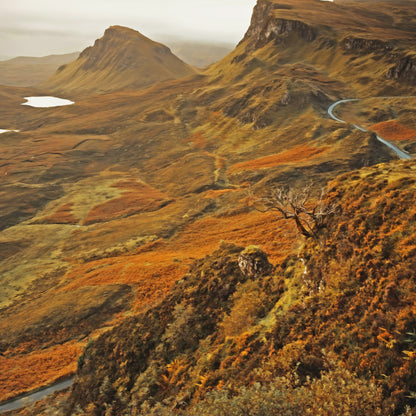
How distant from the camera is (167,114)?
617ft

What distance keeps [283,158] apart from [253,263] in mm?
80007

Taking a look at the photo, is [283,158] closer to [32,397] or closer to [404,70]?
[404,70]

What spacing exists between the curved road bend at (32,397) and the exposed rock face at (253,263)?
23.5m

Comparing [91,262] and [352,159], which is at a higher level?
[352,159]

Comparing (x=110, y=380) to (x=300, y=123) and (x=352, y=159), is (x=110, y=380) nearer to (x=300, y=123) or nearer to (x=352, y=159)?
(x=352, y=159)

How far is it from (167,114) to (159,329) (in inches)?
6994

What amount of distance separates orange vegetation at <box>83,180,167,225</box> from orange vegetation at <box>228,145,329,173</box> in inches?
1010

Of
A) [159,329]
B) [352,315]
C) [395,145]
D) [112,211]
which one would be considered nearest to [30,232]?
[112,211]

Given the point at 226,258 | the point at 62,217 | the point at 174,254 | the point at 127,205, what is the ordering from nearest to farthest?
the point at 226,258
the point at 174,254
the point at 62,217
the point at 127,205

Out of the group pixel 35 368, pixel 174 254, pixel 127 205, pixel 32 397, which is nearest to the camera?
pixel 32 397

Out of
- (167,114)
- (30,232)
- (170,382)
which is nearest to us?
(170,382)

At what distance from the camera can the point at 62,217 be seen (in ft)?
311

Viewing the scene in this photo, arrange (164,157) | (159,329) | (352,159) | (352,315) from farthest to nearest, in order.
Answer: (164,157)
(352,159)
(159,329)
(352,315)

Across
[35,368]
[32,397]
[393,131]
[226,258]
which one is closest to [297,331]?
[226,258]
